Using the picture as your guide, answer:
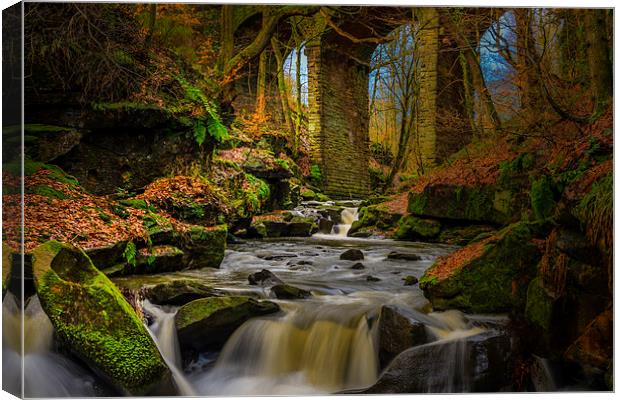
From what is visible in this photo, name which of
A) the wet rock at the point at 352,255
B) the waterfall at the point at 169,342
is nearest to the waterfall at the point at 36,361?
the waterfall at the point at 169,342

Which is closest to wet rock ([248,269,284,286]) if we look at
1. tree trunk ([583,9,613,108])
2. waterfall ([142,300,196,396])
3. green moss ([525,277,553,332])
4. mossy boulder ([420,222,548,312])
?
waterfall ([142,300,196,396])

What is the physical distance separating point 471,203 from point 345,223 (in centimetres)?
112

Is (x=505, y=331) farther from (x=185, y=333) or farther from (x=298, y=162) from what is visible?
(x=298, y=162)

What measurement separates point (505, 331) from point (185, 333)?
2135mm

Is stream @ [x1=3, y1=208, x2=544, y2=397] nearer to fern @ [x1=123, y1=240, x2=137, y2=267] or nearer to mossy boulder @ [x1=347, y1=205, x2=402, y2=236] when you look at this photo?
fern @ [x1=123, y1=240, x2=137, y2=267]

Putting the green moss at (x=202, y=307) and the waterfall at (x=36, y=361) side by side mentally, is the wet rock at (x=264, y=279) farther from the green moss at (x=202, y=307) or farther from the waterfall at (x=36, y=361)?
the waterfall at (x=36, y=361)

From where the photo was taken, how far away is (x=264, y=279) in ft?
10.8

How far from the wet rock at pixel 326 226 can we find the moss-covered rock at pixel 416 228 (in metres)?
0.60

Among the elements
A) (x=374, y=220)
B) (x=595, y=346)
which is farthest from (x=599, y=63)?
(x=374, y=220)

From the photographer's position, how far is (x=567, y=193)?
292 cm

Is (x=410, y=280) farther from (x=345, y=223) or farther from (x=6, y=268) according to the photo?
(x=6, y=268)

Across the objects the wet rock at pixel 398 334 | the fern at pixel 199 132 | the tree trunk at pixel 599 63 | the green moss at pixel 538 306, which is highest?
the tree trunk at pixel 599 63

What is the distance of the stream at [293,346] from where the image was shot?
265cm

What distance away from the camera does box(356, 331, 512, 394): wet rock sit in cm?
284
